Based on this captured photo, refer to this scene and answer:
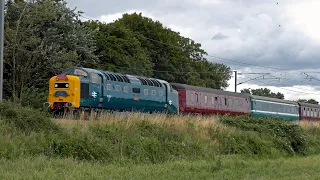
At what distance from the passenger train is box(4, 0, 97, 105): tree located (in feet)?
16.0

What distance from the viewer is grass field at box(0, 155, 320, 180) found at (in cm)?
1145

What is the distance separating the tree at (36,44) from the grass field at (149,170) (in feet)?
57.7

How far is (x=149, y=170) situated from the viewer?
1355 centimetres

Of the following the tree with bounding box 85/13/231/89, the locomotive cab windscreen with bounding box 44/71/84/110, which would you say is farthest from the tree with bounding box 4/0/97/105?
the tree with bounding box 85/13/231/89

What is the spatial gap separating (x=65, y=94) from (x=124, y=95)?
167 inches

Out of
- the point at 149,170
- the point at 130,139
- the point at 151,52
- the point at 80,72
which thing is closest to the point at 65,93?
the point at 80,72

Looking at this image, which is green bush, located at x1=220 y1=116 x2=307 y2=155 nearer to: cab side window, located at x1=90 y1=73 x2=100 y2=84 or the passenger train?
the passenger train

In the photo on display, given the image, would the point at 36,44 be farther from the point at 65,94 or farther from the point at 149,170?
the point at 149,170

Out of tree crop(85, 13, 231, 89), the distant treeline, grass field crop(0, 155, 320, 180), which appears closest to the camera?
grass field crop(0, 155, 320, 180)

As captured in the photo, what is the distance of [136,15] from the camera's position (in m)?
63.4

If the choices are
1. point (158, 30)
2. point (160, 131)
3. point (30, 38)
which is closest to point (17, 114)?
point (160, 131)

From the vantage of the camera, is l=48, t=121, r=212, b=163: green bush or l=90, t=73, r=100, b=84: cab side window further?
l=90, t=73, r=100, b=84: cab side window

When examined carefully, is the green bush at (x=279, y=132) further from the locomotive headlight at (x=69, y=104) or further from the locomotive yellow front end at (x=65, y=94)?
the locomotive headlight at (x=69, y=104)

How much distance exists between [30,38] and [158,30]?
32.1 meters
